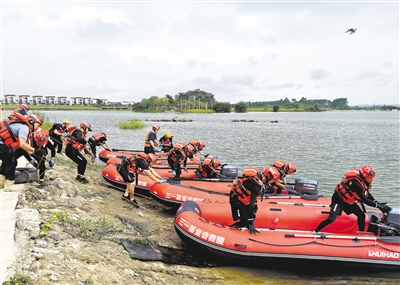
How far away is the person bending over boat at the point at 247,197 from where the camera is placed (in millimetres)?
5918

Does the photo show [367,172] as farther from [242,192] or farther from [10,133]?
[10,133]

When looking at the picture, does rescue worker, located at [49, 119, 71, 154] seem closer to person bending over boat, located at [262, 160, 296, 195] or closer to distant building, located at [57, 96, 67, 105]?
person bending over boat, located at [262, 160, 296, 195]

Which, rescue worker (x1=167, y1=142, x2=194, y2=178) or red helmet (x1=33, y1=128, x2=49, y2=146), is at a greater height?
red helmet (x1=33, y1=128, x2=49, y2=146)

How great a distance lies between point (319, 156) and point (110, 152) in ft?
42.2

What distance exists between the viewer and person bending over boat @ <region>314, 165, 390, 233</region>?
618 centimetres

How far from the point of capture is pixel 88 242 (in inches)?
206

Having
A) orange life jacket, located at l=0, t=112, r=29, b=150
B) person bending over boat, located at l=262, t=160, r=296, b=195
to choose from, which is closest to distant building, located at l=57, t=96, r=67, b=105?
Result: orange life jacket, located at l=0, t=112, r=29, b=150

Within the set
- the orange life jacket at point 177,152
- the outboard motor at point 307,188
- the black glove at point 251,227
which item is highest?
the orange life jacket at point 177,152

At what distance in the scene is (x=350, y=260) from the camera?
564 centimetres

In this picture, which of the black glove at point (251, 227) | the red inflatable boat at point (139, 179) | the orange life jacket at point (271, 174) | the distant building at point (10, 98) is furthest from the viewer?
the distant building at point (10, 98)

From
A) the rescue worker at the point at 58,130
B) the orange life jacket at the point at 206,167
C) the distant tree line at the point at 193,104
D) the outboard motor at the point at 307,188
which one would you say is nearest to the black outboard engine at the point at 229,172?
the orange life jacket at the point at 206,167

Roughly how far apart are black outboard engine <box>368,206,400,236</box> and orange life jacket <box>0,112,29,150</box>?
24.4 ft

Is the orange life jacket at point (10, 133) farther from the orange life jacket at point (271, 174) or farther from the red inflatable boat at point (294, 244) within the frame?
the orange life jacket at point (271, 174)

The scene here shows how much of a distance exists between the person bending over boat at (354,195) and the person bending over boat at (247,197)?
5.33 ft
